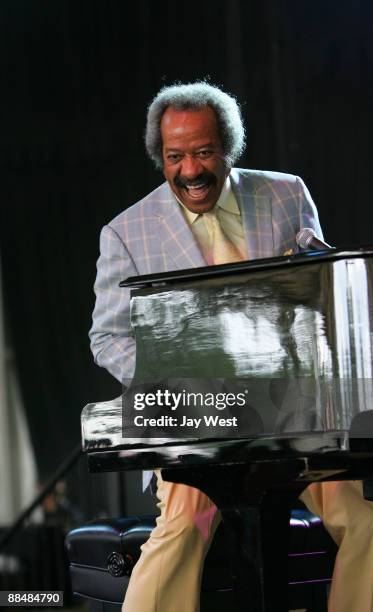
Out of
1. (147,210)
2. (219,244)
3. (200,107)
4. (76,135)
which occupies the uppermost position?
(76,135)

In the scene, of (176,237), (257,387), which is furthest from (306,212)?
(257,387)

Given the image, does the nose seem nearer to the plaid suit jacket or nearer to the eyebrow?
the eyebrow

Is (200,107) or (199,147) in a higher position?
(200,107)

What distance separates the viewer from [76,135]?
260 inches

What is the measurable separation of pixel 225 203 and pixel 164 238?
7.6 inches

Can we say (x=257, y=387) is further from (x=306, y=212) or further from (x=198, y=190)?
(x=306, y=212)

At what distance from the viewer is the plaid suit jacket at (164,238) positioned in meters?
2.84

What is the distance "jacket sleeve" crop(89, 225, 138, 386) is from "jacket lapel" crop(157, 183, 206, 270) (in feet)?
0.37

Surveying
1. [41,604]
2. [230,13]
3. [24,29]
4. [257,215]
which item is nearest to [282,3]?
[230,13]

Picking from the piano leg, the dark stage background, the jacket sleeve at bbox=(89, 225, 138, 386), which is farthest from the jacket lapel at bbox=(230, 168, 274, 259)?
the dark stage background

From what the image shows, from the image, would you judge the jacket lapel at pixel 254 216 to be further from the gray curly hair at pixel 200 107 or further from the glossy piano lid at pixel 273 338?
the glossy piano lid at pixel 273 338

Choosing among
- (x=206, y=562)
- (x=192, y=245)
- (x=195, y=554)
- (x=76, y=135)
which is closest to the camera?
A: (x=195, y=554)

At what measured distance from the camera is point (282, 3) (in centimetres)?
550

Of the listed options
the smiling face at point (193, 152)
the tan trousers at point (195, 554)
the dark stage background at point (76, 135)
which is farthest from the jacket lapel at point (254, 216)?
the dark stage background at point (76, 135)
